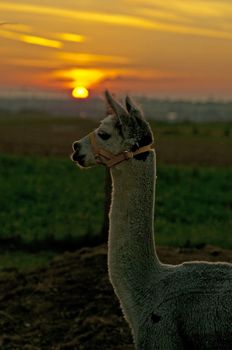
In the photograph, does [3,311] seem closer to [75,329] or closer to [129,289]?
[75,329]

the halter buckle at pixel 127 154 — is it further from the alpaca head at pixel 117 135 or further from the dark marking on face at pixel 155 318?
the dark marking on face at pixel 155 318

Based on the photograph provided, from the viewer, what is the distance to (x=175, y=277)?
6469 mm

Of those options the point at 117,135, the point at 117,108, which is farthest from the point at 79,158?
the point at 117,108

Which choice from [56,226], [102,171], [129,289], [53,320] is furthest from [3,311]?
[102,171]

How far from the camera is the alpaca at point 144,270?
615 centimetres

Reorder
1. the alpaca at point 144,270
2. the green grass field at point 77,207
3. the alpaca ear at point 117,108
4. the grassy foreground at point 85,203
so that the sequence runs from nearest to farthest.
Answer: the alpaca at point 144,270 < the alpaca ear at point 117,108 < the green grass field at point 77,207 < the grassy foreground at point 85,203

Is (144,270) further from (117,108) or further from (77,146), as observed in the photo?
(117,108)

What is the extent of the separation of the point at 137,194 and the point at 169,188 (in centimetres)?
2123

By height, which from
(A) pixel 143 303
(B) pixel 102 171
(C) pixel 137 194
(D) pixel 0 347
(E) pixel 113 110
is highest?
(B) pixel 102 171

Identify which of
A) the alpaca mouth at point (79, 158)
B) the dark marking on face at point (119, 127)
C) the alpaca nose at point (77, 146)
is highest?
the dark marking on face at point (119, 127)

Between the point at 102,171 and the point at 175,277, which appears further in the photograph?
the point at 102,171

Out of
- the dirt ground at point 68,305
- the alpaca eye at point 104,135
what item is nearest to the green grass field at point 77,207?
the dirt ground at point 68,305

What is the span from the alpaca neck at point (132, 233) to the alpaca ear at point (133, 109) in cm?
37

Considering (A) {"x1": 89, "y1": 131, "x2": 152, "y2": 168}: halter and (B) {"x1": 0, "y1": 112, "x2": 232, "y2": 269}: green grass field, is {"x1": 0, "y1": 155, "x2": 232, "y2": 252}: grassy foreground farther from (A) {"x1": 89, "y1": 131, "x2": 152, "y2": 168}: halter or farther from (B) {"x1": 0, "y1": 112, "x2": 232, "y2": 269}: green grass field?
(A) {"x1": 89, "y1": 131, "x2": 152, "y2": 168}: halter
